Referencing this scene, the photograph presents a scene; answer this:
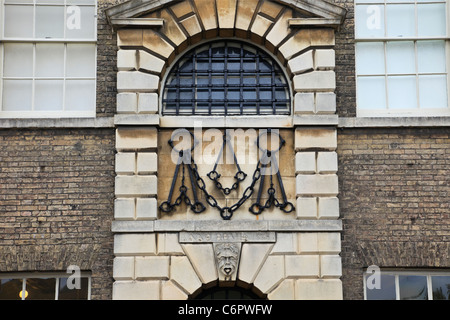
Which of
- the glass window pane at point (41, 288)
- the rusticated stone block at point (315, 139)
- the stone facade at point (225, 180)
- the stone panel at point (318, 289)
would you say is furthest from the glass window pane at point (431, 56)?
the glass window pane at point (41, 288)

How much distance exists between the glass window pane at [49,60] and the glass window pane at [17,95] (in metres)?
0.27

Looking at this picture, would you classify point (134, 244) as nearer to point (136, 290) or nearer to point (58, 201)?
point (136, 290)

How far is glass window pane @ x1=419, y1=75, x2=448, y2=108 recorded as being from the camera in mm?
12953

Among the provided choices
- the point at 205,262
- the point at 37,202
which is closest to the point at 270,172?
the point at 205,262

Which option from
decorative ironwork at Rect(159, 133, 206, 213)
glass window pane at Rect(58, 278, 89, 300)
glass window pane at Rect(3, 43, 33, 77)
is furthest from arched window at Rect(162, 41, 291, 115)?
glass window pane at Rect(58, 278, 89, 300)

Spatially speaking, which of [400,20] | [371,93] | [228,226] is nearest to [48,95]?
[228,226]

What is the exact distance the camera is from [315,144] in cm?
1243

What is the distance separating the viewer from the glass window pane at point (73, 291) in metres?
12.3

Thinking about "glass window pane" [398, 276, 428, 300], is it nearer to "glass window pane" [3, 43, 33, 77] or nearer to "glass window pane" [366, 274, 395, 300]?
"glass window pane" [366, 274, 395, 300]

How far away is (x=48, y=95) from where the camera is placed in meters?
13.0

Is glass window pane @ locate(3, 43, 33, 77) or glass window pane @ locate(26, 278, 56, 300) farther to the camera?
glass window pane @ locate(3, 43, 33, 77)

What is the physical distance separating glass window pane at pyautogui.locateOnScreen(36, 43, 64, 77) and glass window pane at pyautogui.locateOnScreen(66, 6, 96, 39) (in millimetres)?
277

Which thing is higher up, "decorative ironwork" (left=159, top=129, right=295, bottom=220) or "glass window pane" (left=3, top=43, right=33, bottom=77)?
"glass window pane" (left=3, top=43, right=33, bottom=77)
